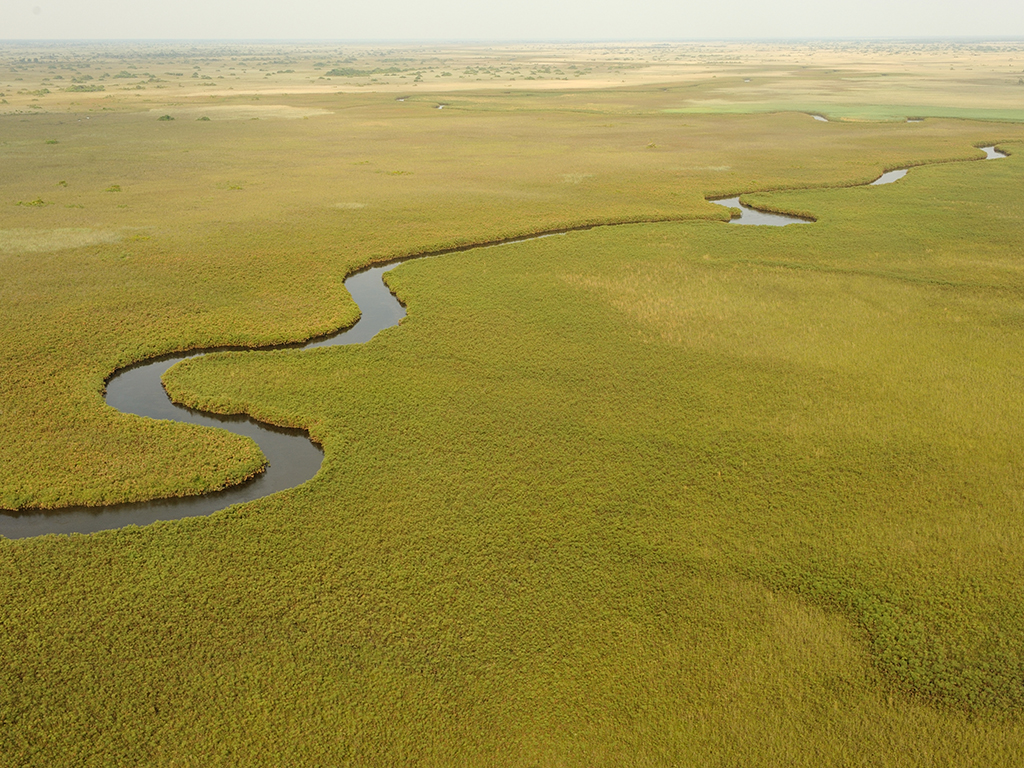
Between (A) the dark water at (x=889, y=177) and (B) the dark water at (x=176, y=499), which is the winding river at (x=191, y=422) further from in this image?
Answer: (A) the dark water at (x=889, y=177)

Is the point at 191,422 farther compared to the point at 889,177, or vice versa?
the point at 889,177

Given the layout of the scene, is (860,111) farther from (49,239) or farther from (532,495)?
(532,495)

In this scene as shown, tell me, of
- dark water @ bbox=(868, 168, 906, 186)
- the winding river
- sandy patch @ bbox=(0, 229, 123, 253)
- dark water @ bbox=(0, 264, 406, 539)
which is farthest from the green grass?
dark water @ bbox=(0, 264, 406, 539)

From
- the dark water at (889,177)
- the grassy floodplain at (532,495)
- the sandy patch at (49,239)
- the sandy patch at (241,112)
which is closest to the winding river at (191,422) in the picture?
the grassy floodplain at (532,495)

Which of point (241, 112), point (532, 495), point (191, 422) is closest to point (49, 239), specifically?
point (191, 422)

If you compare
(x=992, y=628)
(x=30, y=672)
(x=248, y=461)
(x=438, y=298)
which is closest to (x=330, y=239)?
(x=438, y=298)
